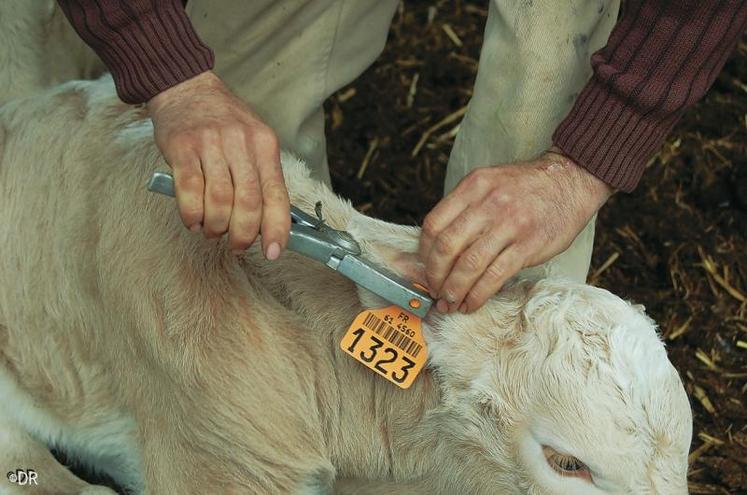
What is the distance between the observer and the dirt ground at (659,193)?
162 inches

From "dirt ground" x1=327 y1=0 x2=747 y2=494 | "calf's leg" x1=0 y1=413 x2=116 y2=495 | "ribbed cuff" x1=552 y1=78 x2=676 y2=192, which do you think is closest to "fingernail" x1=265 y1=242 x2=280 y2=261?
"ribbed cuff" x1=552 y1=78 x2=676 y2=192

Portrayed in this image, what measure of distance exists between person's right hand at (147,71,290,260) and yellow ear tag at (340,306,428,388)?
0.31m

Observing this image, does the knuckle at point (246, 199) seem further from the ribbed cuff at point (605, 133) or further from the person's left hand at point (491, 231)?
the ribbed cuff at point (605, 133)

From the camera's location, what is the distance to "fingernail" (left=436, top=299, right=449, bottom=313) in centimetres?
261

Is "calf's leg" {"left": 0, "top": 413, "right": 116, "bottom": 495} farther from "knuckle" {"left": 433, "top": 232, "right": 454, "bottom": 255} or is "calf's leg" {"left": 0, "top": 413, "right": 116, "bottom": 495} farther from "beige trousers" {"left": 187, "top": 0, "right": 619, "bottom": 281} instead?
"knuckle" {"left": 433, "top": 232, "right": 454, "bottom": 255}

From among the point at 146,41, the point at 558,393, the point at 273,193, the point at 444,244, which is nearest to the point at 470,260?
the point at 444,244

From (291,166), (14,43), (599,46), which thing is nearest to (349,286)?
(291,166)

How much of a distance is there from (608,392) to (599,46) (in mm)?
1265

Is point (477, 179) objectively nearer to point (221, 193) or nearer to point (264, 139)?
point (264, 139)

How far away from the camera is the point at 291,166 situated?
3.02 metres

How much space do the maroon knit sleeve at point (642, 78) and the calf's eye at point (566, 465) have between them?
74 centimetres

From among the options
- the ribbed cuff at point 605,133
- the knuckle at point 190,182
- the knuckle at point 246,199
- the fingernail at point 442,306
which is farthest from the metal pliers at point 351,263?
the ribbed cuff at point 605,133

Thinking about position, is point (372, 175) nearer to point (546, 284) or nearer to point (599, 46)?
point (599, 46)

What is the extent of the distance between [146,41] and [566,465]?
55.2 inches
